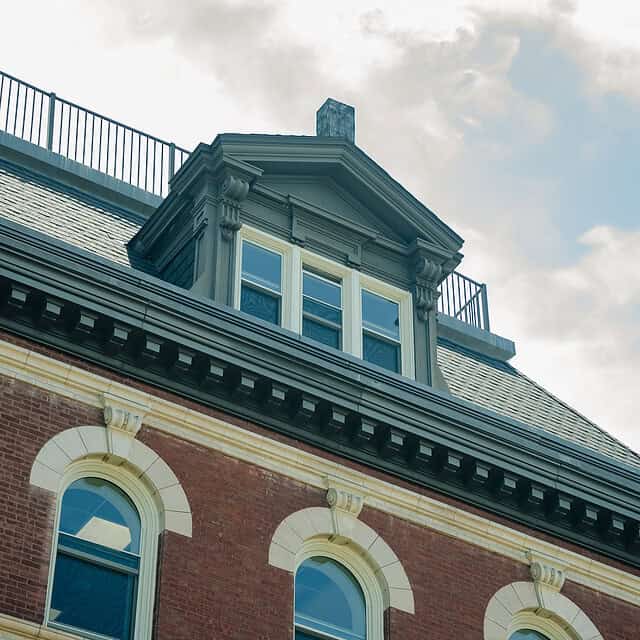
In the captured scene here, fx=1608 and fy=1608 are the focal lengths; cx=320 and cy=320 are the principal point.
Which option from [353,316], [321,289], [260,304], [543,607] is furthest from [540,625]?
[260,304]

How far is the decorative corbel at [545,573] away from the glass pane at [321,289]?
14.8 ft

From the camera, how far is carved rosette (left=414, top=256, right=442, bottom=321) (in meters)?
23.6

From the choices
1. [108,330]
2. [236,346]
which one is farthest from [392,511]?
[108,330]

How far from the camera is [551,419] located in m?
24.9

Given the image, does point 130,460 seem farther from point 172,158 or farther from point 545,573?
point 172,158

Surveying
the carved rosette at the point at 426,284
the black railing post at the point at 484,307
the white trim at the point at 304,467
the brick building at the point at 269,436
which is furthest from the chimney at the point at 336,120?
the white trim at the point at 304,467

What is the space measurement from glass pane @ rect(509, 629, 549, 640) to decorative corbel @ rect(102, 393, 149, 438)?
583 cm

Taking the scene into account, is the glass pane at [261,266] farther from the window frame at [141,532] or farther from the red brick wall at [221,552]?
the window frame at [141,532]

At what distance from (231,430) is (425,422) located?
110 inches

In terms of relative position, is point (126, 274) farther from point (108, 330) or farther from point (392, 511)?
point (392, 511)

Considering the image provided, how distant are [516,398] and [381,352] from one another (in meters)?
3.29

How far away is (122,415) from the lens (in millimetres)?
19094

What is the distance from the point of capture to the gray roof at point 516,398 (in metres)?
24.3

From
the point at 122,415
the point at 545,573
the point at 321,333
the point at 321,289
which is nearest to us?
the point at 122,415
